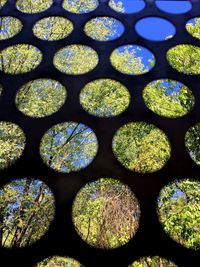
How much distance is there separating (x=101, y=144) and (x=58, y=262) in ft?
2.19

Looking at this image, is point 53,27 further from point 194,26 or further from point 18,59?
point 194,26

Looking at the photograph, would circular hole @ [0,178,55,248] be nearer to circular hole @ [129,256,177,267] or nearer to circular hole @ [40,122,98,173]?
circular hole @ [40,122,98,173]

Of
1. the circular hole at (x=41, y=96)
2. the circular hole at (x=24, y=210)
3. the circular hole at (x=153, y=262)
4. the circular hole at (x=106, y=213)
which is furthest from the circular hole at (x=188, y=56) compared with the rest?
the circular hole at (x=153, y=262)

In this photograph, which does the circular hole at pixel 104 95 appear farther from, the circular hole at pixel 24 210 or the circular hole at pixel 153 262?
the circular hole at pixel 153 262

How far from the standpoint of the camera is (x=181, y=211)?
2266 millimetres

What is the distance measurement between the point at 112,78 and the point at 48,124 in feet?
2.01

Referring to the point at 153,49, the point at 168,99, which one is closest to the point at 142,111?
the point at 153,49

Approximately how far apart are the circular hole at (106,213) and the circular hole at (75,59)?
3.23ft

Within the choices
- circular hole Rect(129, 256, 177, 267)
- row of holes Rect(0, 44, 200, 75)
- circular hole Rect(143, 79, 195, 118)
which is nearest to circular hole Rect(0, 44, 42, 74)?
row of holes Rect(0, 44, 200, 75)

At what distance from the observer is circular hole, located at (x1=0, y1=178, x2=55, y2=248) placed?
1.74 m

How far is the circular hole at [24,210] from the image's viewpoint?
1.74 metres

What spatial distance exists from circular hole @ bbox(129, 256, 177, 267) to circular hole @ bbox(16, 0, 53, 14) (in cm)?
264

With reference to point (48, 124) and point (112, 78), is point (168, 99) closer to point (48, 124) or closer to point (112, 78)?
point (112, 78)

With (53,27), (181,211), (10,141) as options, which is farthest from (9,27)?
(181,211)
